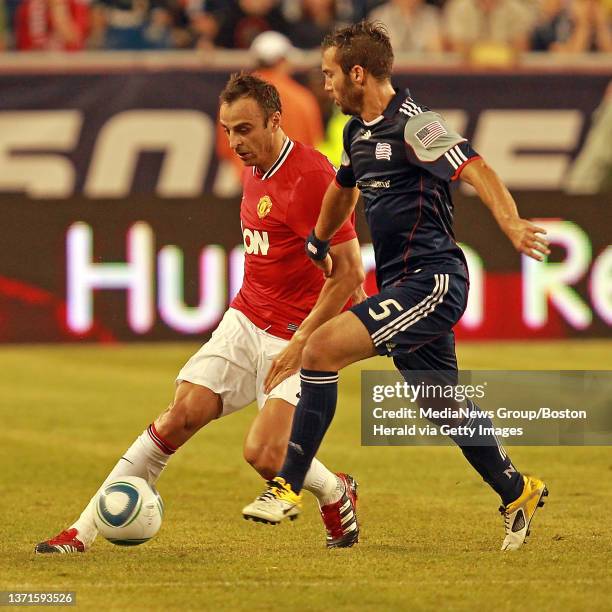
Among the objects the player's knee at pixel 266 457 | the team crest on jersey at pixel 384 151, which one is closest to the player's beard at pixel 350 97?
the team crest on jersey at pixel 384 151

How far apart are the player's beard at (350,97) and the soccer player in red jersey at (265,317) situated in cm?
40

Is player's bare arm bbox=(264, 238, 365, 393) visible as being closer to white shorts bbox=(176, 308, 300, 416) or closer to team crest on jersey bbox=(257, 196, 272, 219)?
white shorts bbox=(176, 308, 300, 416)

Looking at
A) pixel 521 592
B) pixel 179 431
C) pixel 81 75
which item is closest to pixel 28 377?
pixel 81 75

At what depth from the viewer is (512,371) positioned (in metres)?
11.9

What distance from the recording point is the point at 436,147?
228 inches

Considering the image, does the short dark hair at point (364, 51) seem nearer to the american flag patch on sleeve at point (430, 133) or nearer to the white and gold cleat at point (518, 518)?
the american flag patch on sleeve at point (430, 133)

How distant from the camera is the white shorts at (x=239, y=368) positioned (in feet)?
20.9

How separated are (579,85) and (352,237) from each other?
11042 mm

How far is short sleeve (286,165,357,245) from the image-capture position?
643 cm

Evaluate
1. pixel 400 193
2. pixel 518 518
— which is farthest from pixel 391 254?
pixel 518 518

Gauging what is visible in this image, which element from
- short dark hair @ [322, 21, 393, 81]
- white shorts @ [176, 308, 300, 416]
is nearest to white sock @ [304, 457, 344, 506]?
white shorts @ [176, 308, 300, 416]

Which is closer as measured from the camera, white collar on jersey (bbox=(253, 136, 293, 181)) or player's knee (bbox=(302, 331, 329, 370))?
player's knee (bbox=(302, 331, 329, 370))

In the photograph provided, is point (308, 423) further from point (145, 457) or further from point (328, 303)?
point (145, 457)

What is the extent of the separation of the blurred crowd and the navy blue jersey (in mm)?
10869
